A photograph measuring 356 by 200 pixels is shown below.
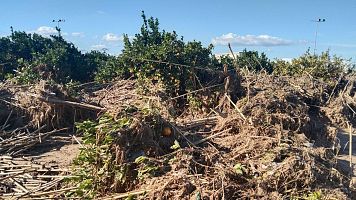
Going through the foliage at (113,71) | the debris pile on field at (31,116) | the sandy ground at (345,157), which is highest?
the foliage at (113,71)

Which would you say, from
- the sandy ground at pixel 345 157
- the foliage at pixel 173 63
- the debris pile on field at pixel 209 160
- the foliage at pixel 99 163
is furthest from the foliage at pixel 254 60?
the foliage at pixel 99 163

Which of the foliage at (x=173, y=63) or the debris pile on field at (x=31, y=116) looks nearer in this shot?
the debris pile on field at (x=31, y=116)

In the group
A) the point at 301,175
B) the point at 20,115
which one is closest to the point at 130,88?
the point at 20,115

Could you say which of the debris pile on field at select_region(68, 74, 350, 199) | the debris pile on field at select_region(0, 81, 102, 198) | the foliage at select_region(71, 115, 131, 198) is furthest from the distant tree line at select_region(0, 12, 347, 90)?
the foliage at select_region(71, 115, 131, 198)

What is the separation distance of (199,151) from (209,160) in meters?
0.22

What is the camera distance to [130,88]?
373 inches

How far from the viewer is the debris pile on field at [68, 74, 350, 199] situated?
4836mm

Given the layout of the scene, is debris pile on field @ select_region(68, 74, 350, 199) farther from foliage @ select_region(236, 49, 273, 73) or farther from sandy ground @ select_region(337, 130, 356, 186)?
foliage @ select_region(236, 49, 273, 73)

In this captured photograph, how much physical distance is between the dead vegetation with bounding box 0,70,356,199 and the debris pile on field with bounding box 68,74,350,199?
0.01m

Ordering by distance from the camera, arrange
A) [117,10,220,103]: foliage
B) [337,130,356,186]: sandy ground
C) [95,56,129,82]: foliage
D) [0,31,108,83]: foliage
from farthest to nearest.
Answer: [0,31,108,83]: foliage < [95,56,129,82]: foliage < [117,10,220,103]: foliage < [337,130,356,186]: sandy ground

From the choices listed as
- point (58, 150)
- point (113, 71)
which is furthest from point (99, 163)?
point (113, 71)

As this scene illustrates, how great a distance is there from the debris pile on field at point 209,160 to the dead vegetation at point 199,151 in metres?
0.01

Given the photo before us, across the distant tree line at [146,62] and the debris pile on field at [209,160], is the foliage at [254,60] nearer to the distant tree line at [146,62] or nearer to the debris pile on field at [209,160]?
the distant tree line at [146,62]

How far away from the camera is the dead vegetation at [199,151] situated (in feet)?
16.0
